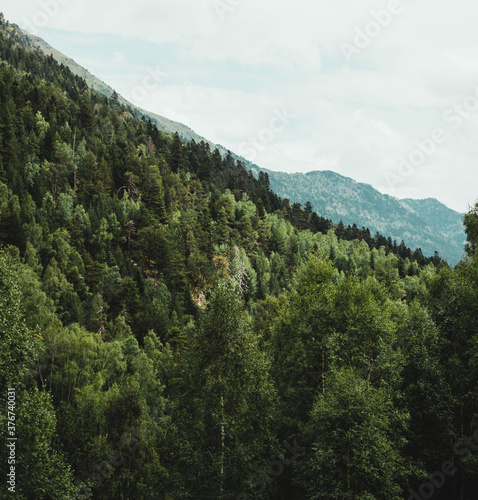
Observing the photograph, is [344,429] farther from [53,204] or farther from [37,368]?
[53,204]

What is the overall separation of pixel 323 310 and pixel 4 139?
85231mm

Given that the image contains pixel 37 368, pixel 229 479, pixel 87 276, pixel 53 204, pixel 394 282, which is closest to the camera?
pixel 229 479

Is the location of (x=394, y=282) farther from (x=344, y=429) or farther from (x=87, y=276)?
(x=344, y=429)

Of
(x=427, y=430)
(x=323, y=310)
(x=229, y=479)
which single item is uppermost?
(x=323, y=310)

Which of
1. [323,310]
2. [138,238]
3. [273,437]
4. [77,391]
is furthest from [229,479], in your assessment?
[138,238]

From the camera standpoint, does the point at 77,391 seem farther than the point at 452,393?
Yes

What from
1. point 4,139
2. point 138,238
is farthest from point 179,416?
point 4,139

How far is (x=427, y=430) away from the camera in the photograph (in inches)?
969

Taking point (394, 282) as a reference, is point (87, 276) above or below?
below

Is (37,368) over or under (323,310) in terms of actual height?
under

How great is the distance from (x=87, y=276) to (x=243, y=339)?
5151cm

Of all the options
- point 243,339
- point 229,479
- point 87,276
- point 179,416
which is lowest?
point 87,276

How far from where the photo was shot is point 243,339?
20.1 m

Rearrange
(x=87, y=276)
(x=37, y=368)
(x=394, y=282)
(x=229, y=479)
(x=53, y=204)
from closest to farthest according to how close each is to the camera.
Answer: (x=229, y=479), (x=37, y=368), (x=87, y=276), (x=53, y=204), (x=394, y=282)
